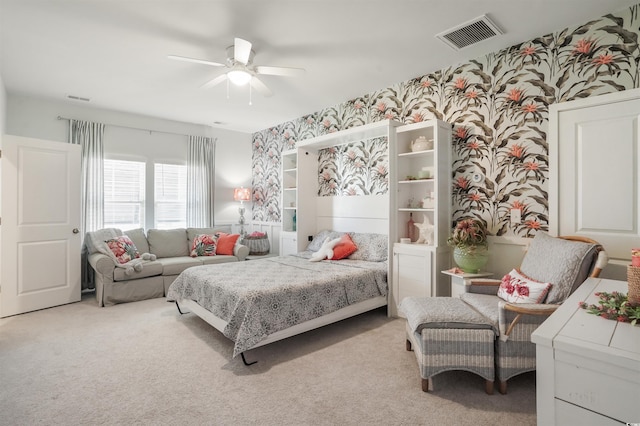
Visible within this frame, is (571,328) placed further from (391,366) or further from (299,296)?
(299,296)

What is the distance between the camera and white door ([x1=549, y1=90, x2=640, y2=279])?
2477 millimetres

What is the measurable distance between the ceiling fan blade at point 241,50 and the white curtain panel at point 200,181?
3.34 m

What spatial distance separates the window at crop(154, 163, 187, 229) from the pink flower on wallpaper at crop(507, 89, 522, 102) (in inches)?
197

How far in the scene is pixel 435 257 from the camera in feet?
10.6

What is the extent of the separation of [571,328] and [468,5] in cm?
234

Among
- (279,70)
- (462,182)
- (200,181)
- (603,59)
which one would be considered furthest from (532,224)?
(200,181)

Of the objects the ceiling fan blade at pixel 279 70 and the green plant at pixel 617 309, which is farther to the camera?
the ceiling fan blade at pixel 279 70

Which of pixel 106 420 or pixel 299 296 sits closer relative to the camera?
pixel 106 420

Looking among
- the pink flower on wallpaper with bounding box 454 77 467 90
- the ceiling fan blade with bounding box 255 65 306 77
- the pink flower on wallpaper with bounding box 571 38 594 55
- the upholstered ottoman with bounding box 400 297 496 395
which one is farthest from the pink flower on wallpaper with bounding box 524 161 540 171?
the ceiling fan blade with bounding box 255 65 306 77

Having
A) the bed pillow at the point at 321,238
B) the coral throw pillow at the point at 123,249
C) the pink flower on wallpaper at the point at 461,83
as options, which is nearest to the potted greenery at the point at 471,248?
the pink flower on wallpaper at the point at 461,83

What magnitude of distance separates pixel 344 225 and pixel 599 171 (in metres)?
2.83

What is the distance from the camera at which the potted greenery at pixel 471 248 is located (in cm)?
293

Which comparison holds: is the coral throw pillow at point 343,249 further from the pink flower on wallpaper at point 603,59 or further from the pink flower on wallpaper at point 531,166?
the pink flower on wallpaper at point 603,59

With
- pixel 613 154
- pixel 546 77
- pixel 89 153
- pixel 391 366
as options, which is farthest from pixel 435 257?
pixel 89 153
